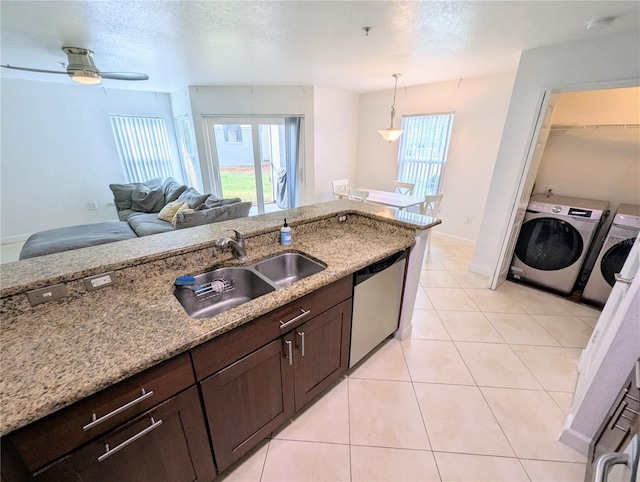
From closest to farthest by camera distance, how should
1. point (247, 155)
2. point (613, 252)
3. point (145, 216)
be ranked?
point (613, 252), point (145, 216), point (247, 155)

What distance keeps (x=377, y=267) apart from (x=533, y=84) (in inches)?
96.6

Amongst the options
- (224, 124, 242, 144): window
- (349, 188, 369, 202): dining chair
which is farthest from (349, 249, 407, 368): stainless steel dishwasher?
(224, 124, 242, 144): window

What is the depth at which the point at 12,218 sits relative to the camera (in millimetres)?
4141

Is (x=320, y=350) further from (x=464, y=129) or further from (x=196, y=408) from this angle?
(x=464, y=129)

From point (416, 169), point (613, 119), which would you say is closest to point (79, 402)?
point (613, 119)

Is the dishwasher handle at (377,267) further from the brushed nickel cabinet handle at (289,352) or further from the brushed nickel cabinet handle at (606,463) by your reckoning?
the brushed nickel cabinet handle at (606,463)

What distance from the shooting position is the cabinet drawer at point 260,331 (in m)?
0.99

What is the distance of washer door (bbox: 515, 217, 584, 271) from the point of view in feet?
8.35

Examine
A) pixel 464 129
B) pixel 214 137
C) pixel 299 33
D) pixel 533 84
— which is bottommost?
pixel 214 137

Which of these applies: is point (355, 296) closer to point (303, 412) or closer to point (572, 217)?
point (303, 412)

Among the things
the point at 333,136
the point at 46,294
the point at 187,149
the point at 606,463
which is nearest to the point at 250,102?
the point at 333,136

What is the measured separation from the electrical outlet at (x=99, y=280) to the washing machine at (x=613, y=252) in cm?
373

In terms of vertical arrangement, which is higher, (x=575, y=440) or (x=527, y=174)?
(x=527, y=174)

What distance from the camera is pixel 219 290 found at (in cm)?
141
